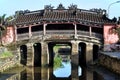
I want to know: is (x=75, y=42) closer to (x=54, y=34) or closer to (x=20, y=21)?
(x=54, y=34)

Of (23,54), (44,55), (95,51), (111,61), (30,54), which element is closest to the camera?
(111,61)

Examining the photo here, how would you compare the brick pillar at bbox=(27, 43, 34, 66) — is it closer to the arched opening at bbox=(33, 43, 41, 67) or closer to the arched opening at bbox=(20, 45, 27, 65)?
the arched opening at bbox=(20, 45, 27, 65)

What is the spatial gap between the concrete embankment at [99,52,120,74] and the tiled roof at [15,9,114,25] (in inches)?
257

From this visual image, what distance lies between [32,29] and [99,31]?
30.4 ft

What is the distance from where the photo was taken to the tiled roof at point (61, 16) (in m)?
54.9

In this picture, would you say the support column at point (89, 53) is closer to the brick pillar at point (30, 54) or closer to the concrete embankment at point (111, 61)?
the concrete embankment at point (111, 61)

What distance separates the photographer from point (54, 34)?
54844 millimetres

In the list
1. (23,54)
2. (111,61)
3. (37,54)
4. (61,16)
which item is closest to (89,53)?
(61,16)

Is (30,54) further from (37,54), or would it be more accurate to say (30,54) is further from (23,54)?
(37,54)

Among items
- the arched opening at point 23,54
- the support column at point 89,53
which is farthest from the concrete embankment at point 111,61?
the arched opening at point 23,54

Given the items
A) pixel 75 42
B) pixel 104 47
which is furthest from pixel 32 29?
pixel 104 47

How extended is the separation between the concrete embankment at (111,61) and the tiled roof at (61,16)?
257 inches

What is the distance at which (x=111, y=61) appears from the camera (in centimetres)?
4322

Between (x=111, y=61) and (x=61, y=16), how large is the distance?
1469cm
